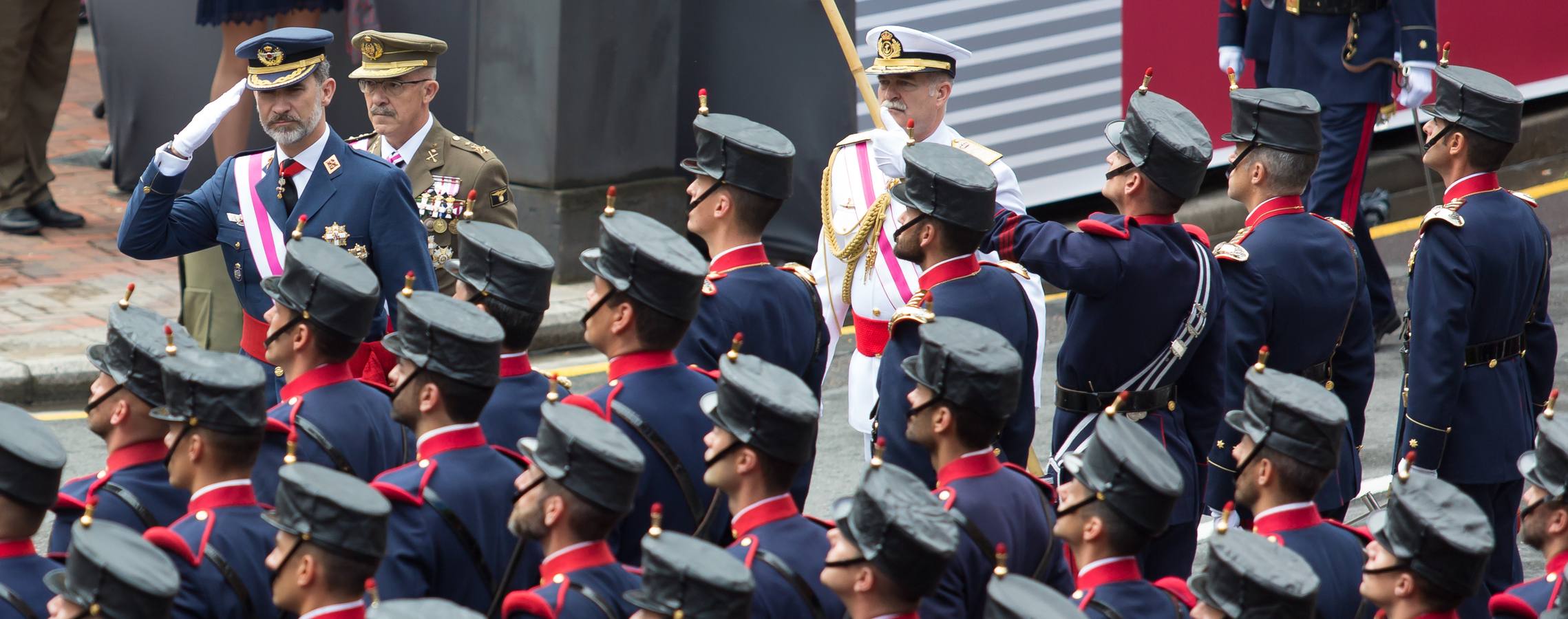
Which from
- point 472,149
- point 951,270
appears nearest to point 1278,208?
point 951,270

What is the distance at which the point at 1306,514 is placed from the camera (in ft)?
14.8

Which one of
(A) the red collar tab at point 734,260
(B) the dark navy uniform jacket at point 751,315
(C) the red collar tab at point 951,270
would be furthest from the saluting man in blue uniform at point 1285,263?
(A) the red collar tab at point 734,260

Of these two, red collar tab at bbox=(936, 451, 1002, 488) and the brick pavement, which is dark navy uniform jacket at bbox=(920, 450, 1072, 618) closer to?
red collar tab at bbox=(936, 451, 1002, 488)

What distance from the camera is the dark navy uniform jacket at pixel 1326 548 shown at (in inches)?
173

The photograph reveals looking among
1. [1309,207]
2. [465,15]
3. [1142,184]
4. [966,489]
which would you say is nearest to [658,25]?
[465,15]

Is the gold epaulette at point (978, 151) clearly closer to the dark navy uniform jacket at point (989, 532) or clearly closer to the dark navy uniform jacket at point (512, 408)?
the dark navy uniform jacket at point (512, 408)

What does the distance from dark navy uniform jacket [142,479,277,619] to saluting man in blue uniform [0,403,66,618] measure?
236 mm

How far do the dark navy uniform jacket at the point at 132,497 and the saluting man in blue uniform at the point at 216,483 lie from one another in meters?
0.12

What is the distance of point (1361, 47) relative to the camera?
9.03 m

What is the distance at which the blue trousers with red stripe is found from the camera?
8.84 metres

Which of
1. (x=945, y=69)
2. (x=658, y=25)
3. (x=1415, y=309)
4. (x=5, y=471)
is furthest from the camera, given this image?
(x=658, y=25)

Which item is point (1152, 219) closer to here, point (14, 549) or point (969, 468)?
point (969, 468)

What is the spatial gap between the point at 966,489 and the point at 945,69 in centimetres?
251

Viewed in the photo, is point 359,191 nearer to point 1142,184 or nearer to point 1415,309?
point 1142,184
